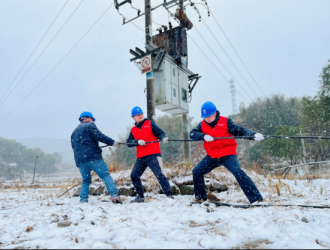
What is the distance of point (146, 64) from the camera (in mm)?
8758

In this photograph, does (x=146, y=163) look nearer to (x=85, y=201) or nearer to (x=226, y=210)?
(x=85, y=201)

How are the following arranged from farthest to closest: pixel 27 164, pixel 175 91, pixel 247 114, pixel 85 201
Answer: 1. pixel 27 164
2. pixel 247 114
3. pixel 175 91
4. pixel 85 201

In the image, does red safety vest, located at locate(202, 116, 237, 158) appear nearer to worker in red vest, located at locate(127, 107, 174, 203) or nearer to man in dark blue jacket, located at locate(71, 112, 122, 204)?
worker in red vest, located at locate(127, 107, 174, 203)

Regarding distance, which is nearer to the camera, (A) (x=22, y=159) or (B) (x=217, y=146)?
(B) (x=217, y=146)

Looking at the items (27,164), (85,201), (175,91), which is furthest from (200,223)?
(27,164)

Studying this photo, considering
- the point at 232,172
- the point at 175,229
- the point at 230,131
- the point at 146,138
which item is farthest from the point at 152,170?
the point at 175,229

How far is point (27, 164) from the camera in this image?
252ft

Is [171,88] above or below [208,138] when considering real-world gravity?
above

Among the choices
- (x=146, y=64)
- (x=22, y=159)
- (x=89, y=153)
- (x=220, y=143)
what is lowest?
(x=89, y=153)

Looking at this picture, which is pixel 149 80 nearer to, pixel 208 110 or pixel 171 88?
pixel 171 88

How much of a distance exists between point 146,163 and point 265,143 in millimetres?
20204

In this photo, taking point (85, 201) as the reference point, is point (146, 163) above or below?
above

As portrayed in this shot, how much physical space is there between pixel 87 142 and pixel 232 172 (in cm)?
271

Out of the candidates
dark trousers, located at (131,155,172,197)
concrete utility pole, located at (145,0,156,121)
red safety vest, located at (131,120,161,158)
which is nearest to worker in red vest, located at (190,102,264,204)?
dark trousers, located at (131,155,172,197)
